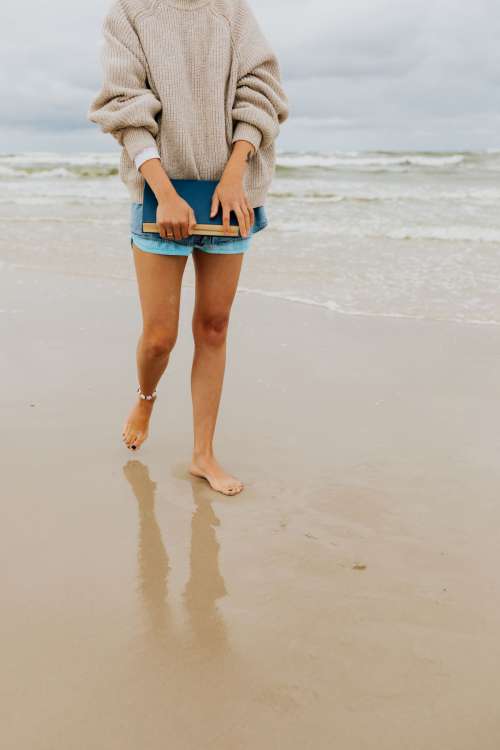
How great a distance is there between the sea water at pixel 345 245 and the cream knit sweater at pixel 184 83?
3.22m

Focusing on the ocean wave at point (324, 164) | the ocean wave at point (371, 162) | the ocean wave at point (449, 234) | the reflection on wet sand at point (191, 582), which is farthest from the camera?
the ocean wave at point (371, 162)

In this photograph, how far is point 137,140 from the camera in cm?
246

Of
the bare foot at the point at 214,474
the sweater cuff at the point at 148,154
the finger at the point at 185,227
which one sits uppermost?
the sweater cuff at the point at 148,154

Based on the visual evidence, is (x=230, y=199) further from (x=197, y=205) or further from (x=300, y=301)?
(x=300, y=301)

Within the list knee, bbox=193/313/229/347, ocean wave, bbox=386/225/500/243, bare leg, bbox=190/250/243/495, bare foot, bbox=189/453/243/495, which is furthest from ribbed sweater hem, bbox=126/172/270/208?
ocean wave, bbox=386/225/500/243

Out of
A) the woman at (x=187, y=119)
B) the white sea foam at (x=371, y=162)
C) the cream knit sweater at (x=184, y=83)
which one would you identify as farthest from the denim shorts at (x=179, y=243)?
the white sea foam at (x=371, y=162)

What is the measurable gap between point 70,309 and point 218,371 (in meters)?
2.80

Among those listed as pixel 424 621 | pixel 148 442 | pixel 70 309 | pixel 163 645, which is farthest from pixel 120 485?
pixel 70 309

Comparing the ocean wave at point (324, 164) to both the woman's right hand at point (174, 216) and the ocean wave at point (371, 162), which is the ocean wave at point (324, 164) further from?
the woman's right hand at point (174, 216)

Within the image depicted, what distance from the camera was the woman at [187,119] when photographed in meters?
2.46

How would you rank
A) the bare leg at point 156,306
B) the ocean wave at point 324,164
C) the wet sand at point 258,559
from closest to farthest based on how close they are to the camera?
the wet sand at point 258,559
the bare leg at point 156,306
the ocean wave at point 324,164

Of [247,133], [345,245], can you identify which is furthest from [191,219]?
[345,245]

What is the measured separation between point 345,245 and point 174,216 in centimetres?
702

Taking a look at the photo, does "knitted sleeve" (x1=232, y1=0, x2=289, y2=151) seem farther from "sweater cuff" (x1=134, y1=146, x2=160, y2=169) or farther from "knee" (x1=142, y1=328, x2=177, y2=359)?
"knee" (x1=142, y1=328, x2=177, y2=359)
